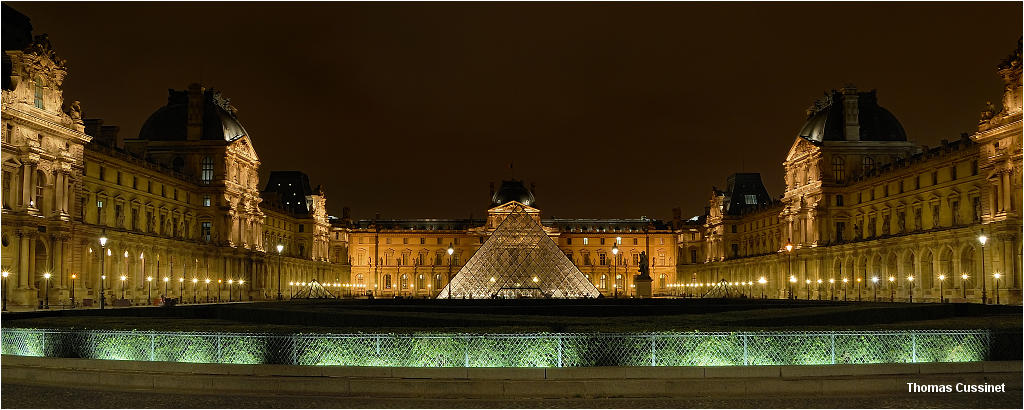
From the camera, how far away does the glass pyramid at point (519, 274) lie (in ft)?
197

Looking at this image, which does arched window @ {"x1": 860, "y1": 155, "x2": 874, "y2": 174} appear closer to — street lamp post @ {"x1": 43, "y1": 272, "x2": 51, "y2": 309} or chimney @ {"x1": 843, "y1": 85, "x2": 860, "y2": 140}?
chimney @ {"x1": 843, "y1": 85, "x2": 860, "y2": 140}

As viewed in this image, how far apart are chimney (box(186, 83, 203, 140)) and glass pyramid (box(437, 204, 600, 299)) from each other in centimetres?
2190

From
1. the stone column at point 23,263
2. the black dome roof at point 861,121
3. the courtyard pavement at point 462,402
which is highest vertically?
the black dome roof at point 861,121

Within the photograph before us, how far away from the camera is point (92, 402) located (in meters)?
13.1

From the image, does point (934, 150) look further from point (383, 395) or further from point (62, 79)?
point (383, 395)

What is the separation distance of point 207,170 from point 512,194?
2654 inches

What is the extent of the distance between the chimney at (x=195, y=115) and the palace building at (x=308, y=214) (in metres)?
0.14

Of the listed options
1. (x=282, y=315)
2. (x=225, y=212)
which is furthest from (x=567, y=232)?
(x=282, y=315)

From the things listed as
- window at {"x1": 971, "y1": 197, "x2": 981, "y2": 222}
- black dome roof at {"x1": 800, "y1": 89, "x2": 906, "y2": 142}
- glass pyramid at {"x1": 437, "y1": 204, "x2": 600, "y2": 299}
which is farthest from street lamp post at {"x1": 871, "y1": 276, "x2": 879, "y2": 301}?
glass pyramid at {"x1": 437, "y1": 204, "x2": 600, "y2": 299}

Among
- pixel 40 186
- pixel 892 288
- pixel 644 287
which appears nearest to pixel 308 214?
pixel 644 287

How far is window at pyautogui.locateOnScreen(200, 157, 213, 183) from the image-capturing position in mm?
70188

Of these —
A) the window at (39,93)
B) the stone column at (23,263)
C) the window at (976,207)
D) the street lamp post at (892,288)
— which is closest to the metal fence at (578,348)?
the stone column at (23,263)

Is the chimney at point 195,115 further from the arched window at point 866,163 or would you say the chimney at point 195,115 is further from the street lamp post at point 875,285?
the arched window at point 866,163

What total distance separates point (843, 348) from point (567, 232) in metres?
120
